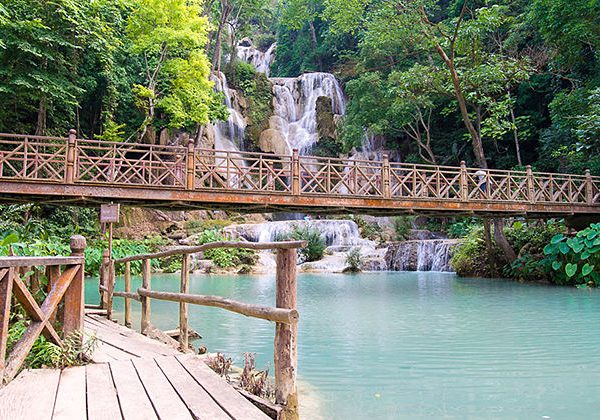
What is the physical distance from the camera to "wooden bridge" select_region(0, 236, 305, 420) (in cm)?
275

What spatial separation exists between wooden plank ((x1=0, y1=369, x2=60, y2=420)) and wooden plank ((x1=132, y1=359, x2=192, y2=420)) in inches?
20.2

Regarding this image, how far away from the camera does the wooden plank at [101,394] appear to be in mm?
2658

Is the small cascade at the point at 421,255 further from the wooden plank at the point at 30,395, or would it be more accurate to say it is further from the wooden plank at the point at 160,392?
the wooden plank at the point at 30,395

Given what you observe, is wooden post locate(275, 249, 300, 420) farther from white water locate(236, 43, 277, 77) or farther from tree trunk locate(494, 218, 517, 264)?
white water locate(236, 43, 277, 77)

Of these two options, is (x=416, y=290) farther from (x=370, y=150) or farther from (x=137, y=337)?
(x=370, y=150)

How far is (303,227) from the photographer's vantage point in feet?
80.9

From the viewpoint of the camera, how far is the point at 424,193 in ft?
47.8

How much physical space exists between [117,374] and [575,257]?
14280mm

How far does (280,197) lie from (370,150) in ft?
63.3

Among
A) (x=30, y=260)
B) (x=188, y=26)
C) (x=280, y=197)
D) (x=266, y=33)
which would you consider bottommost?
(x=30, y=260)

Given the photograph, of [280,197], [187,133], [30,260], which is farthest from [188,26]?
[30,260]

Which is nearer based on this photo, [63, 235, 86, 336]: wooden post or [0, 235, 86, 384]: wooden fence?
[0, 235, 86, 384]: wooden fence

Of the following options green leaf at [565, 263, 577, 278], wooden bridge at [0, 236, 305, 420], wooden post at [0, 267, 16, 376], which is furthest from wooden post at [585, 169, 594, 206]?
wooden post at [0, 267, 16, 376]

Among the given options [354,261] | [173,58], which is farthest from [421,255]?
[173,58]
